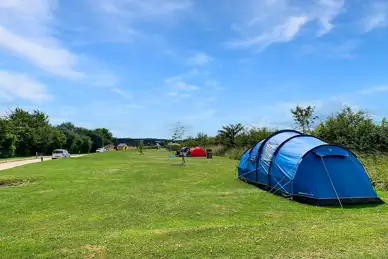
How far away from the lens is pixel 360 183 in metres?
9.51

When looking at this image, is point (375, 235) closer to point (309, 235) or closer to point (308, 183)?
point (309, 235)

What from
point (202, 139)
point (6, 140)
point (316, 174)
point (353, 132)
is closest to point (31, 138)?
point (6, 140)

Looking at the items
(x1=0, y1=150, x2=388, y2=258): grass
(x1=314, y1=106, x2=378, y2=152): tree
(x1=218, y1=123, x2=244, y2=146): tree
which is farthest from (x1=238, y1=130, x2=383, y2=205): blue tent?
(x1=218, y1=123, x2=244, y2=146): tree

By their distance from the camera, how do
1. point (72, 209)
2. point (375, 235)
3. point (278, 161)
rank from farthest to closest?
point (278, 161), point (72, 209), point (375, 235)

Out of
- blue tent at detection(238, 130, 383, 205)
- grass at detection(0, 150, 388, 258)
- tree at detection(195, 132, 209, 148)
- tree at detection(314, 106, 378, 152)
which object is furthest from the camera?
tree at detection(195, 132, 209, 148)

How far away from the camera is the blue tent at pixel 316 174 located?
921 centimetres

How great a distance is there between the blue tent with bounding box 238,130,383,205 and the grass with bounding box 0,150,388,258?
0.54 metres

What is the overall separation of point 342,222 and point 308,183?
2.63 m

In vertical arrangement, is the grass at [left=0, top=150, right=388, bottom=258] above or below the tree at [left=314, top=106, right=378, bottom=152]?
below

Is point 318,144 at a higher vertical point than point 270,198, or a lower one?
higher

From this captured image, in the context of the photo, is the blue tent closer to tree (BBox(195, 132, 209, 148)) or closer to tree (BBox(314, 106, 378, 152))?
tree (BBox(314, 106, 378, 152))

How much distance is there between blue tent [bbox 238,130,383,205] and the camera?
9.21 m

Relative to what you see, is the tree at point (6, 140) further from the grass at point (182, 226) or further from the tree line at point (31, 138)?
the grass at point (182, 226)

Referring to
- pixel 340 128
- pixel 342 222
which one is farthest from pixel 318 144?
pixel 340 128
